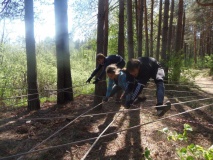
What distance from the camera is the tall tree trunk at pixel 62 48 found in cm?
743

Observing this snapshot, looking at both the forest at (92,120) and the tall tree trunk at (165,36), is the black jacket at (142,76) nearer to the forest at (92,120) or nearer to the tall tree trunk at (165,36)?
the forest at (92,120)

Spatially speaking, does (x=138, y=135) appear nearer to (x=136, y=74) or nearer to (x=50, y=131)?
(x=136, y=74)

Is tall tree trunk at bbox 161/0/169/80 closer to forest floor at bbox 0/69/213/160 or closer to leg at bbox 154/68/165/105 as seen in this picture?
forest floor at bbox 0/69/213/160

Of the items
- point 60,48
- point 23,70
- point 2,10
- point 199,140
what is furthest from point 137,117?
point 23,70

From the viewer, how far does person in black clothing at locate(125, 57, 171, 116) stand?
4.30m

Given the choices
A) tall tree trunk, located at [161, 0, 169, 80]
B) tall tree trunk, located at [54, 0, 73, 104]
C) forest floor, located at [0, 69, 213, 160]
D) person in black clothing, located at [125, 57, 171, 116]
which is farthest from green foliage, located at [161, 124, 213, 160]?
tall tree trunk, located at [161, 0, 169, 80]

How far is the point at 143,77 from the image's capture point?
451 cm

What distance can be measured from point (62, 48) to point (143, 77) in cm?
388

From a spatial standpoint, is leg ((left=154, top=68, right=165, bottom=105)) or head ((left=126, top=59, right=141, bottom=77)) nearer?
head ((left=126, top=59, right=141, bottom=77))

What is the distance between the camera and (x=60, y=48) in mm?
7648

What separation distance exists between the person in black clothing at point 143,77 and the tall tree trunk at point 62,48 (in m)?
3.11

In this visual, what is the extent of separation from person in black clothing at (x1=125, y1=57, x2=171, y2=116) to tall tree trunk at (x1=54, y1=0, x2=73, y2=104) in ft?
10.2

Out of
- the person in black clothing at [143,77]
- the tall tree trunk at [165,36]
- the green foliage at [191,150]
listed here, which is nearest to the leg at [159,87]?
the person in black clothing at [143,77]

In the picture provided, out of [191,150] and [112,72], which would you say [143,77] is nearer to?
[112,72]
